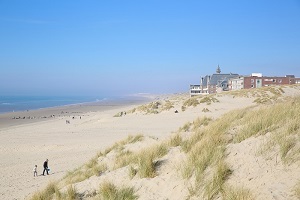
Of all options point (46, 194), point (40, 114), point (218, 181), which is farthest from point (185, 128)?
point (40, 114)

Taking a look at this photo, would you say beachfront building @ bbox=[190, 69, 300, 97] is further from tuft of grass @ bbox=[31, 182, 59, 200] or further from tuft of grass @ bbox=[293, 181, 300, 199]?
tuft of grass @ bbox=[293, 181, 300, 199]

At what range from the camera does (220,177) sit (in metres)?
5.39

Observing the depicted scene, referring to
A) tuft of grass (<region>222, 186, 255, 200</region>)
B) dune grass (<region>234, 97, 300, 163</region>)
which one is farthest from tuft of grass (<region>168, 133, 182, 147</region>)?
tuft of grass (<region>222, 186, 255, 200</region>)

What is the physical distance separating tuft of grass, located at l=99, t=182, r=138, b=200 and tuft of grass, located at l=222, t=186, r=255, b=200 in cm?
224

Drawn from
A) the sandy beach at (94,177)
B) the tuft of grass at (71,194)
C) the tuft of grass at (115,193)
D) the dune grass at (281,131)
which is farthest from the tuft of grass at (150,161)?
the dune grass at (281,131)

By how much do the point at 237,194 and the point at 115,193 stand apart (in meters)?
2.94

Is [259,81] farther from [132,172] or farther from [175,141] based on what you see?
[132,172]

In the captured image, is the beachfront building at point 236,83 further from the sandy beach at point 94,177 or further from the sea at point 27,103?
the sea at point 27,103

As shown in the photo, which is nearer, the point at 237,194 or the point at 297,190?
the point at 297,190

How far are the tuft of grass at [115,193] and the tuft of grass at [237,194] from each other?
2241mm

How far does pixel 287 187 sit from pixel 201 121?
10.3 metres

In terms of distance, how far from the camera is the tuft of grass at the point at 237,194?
179 inches

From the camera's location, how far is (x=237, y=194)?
4.64 m

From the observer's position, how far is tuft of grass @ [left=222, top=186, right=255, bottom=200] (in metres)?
4.54
